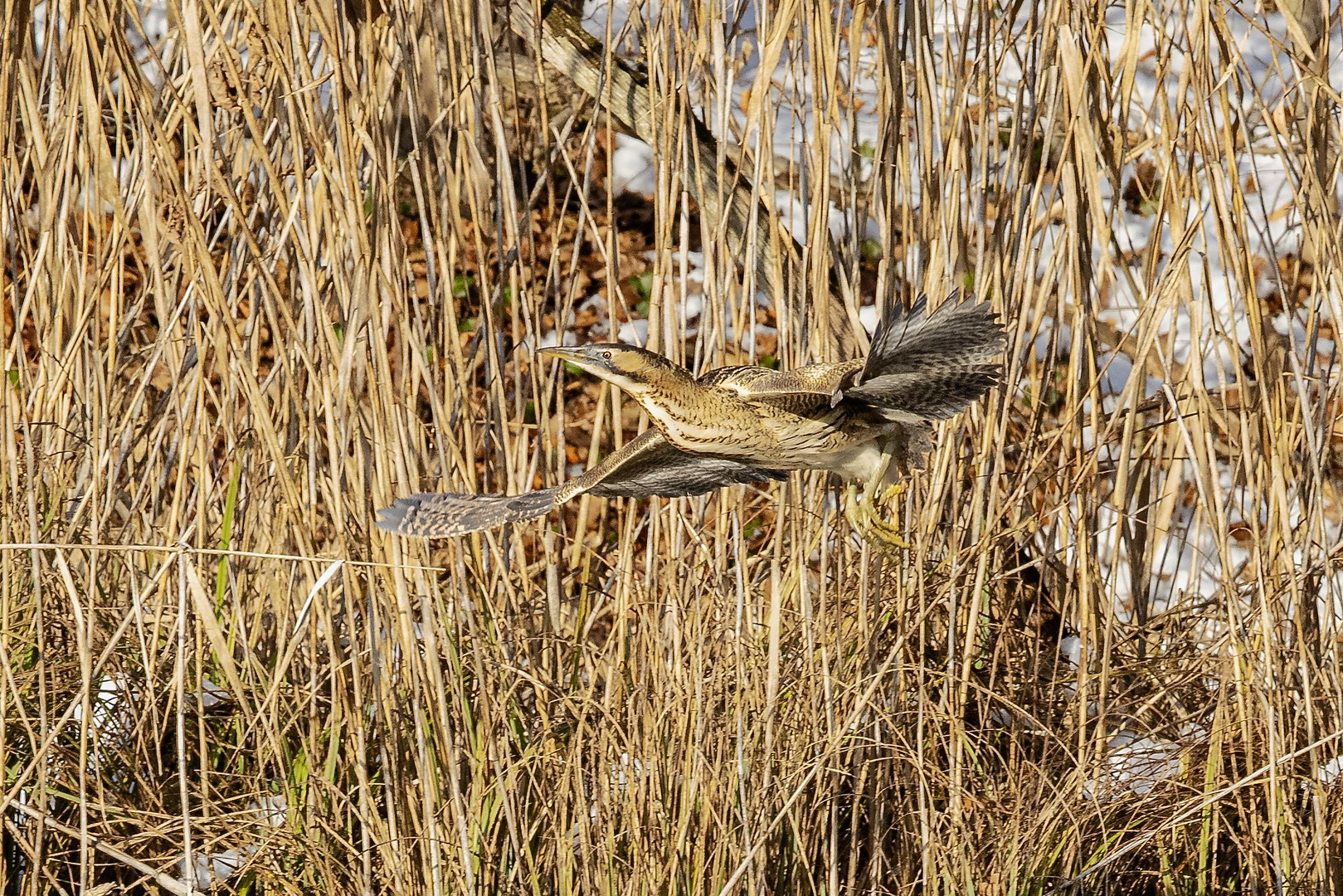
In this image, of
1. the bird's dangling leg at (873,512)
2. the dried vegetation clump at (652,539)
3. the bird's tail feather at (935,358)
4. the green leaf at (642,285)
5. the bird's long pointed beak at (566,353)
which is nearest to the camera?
the bird's tail feather at (935,358)

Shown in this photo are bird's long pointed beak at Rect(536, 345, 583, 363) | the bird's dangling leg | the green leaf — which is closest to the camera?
bird's long pointed beak at Rect(536, 345, 583, 363)

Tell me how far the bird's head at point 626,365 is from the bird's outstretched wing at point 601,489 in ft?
0.21

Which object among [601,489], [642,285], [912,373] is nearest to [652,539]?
[601,489]

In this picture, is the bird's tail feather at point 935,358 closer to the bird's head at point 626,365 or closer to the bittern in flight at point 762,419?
the bittern in flight at point 762,419

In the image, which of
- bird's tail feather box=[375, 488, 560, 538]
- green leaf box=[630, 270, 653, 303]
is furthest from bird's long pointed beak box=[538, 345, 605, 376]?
green leaf box=[630, 270, 653, 303]

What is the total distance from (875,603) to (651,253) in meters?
2.92

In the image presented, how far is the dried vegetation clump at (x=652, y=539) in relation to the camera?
1537 mm

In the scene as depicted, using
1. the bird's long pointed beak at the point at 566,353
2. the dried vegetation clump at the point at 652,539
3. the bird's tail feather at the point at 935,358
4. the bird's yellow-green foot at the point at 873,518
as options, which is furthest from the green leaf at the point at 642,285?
the bird's tail feather at the point at 935,358

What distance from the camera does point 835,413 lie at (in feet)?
4.32

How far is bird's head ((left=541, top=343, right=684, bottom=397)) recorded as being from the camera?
1291 millimetres

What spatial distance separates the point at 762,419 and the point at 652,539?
1.43ft

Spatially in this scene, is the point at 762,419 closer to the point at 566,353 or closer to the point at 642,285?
the point at 566,353

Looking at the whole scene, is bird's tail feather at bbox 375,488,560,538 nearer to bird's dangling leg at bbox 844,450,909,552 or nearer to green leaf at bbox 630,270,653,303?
bird's dangling leg at bbox 844,450,909,552

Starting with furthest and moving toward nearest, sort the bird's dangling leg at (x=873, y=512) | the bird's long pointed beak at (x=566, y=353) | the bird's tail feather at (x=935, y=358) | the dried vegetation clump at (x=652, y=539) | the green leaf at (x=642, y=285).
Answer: the green leaf at (x=642, y=285), the dried vegetation clump at (x=652, y=539), the bird's dangling leg at (x=873, y=512), the bird's long pointed beak at (x=566, y=353), the bird's tail feather at (x=935, y=358)
